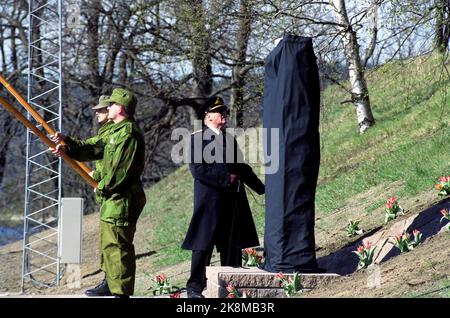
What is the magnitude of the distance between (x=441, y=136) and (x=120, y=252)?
8153 millimetres

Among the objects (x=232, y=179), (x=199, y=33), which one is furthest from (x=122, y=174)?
(x=199, y=33)

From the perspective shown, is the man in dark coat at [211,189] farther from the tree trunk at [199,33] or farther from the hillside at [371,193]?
the tree trunk at [199,33]

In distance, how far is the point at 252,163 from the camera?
22938 mm

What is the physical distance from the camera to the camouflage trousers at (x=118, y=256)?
9.35m

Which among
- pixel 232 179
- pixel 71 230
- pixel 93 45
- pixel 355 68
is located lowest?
pixel 71 230

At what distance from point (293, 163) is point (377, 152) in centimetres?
929

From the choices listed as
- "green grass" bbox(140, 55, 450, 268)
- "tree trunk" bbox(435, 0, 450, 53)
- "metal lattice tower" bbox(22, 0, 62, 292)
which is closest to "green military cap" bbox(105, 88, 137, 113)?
"green grass" bbox(140, 55, 450, 268)

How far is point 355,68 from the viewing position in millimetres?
18969

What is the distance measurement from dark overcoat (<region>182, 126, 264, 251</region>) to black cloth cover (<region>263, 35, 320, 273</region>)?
0.51m

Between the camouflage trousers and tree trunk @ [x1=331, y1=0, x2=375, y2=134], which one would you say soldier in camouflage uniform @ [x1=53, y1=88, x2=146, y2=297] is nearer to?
the camouflage trousers

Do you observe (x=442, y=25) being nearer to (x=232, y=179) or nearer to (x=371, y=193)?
(x=371, y=193)

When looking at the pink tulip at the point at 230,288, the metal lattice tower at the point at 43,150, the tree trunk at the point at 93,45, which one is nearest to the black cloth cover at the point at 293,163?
the pink tulip at the point at 230,288

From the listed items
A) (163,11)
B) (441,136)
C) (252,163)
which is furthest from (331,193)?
(163,11)

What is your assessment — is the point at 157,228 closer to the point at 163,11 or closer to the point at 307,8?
the point at 307,8
